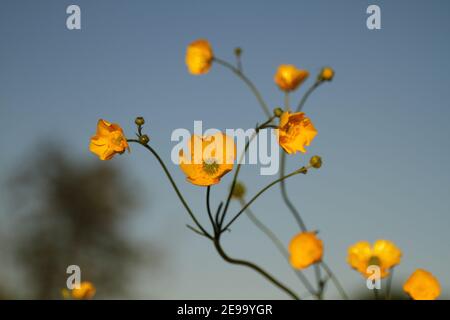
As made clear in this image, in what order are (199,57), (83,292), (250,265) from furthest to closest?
(199,57)
(83,292)
(250,265)

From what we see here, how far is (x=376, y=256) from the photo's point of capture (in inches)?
45.7

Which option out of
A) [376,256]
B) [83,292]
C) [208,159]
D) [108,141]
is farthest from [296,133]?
[83,292]

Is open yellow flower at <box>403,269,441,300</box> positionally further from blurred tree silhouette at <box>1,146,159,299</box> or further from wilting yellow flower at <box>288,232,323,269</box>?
blurred tree silhouette at <box>1,146,159,299</box>

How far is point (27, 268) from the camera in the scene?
26.8 ft

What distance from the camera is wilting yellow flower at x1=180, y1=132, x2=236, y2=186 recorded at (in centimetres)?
121

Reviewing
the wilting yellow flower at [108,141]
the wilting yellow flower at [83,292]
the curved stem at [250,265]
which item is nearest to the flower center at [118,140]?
the wilting yellow flower at [108,141]

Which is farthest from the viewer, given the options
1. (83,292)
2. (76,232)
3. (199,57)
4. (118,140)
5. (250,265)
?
(76,232)

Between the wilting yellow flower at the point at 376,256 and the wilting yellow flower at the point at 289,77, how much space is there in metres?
0.66

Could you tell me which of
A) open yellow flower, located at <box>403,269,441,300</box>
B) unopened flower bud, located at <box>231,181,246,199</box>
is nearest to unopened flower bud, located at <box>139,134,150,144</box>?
unopened flower bud, located at <box>231,181,246,199</box>

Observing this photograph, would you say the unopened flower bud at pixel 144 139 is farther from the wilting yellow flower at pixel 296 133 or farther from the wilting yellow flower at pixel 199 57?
the wilting yellow flower at pixel 199 57

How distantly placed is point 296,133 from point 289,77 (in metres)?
0.50

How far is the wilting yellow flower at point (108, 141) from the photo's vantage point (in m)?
1.22

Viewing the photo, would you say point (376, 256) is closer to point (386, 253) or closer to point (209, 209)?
point (386, 253)

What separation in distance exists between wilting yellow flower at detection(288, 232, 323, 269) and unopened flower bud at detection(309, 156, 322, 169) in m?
0.24
